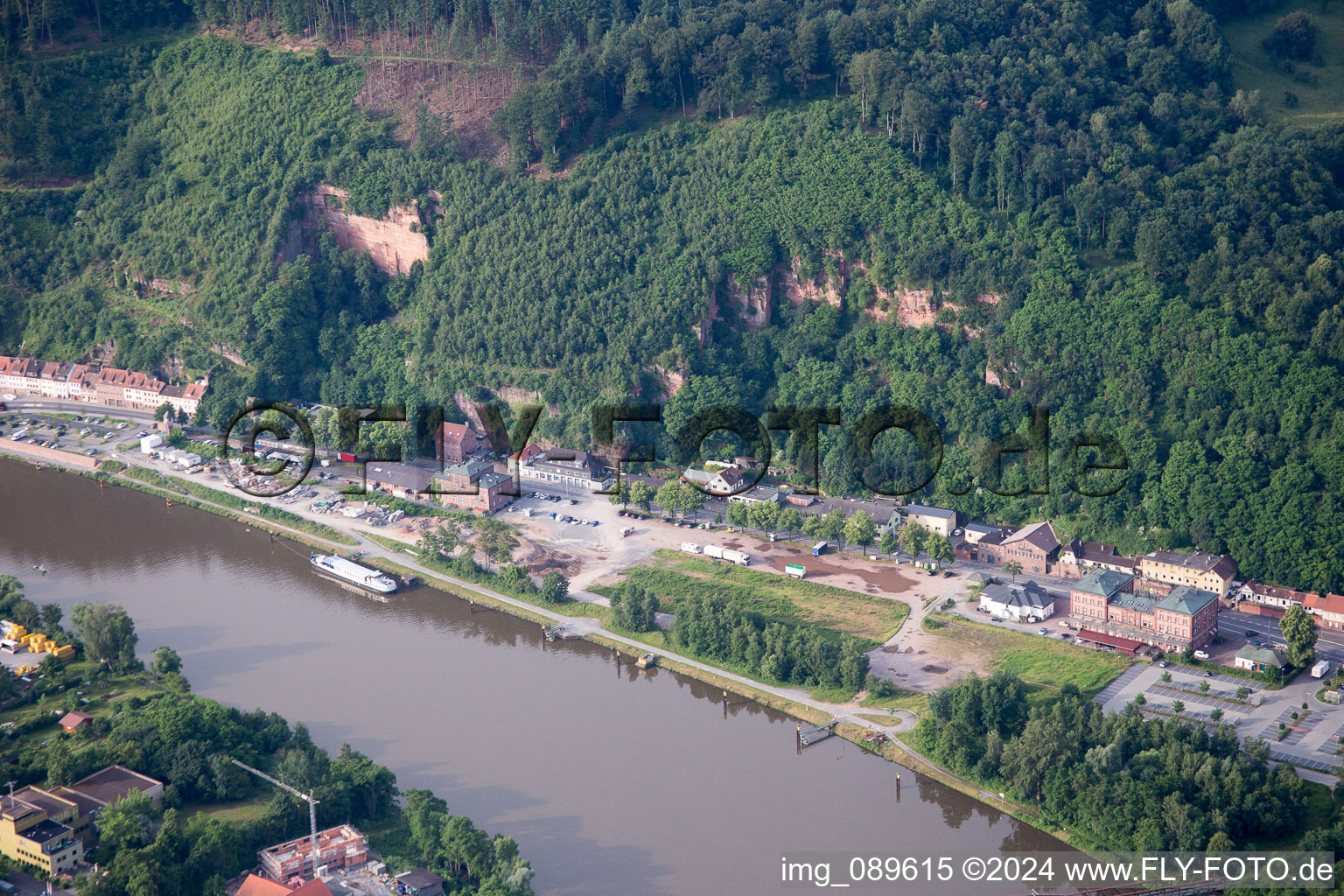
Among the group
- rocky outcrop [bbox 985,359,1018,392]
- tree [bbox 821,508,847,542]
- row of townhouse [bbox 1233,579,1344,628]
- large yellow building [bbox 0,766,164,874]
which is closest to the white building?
row of townhouse [bbox 1233,579,1344,628]

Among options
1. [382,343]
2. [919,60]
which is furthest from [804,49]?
[382,343]

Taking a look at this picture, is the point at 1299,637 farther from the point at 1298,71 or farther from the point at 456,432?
the point at 456,432

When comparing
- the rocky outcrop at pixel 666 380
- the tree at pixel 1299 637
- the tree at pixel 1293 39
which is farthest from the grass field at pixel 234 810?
the tree at pixel 1293 39

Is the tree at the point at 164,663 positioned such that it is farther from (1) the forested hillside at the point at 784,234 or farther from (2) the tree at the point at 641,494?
(1) the forested hillside at the point at 784,234

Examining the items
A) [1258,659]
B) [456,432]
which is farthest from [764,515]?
[1258,659]

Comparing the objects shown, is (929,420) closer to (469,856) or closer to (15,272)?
(469,856)

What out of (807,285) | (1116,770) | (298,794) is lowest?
(298,794)

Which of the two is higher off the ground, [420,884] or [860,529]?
[860,529]
